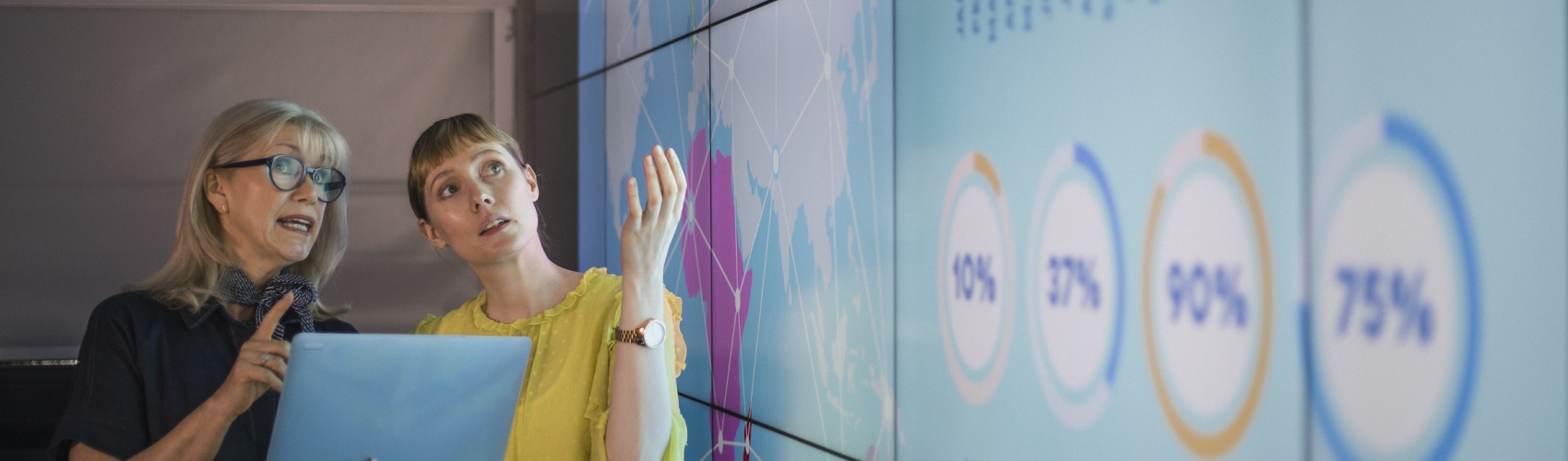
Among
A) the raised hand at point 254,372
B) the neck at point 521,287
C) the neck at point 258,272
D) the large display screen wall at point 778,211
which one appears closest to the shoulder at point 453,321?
the neck at point 521,287

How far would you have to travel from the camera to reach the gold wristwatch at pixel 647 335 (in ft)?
7.23

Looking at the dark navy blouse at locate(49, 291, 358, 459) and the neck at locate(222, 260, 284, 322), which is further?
the neck at locate(222, 260, 284, 322)

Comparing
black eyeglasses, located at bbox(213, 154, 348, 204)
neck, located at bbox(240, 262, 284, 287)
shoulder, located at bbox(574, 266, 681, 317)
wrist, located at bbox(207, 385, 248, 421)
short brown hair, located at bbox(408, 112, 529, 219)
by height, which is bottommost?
wrist, located at bbox(207, 385, 248, 421)

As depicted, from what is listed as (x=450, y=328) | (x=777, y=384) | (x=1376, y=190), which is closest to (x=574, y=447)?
(x=450, y=328)

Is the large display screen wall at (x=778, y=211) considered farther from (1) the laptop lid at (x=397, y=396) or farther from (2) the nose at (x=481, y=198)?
(1) the laptop lid at (x=397, y=396)

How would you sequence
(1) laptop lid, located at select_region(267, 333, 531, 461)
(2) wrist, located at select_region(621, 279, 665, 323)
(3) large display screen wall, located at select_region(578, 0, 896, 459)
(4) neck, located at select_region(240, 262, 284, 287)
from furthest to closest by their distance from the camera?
(3) large display screen wall, located at select_region(578, 0, 896, 459) → (4) neck, located at select_region(240, 262, 284, 287) → (2) wrist, located at select_region(621, 279, 665, 323) → (1) laptop lid, located at select_region(267, 333, 531, 461)

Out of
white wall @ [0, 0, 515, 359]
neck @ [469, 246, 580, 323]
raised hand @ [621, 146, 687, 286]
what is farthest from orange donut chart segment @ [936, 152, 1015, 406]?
white wall @ [0, 0, 515, 359]

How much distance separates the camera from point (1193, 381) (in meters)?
1.77

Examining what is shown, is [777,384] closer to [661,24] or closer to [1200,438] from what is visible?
[661,24]

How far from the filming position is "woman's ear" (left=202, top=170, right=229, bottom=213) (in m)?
2.42

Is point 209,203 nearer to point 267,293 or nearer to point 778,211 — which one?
point 267,293

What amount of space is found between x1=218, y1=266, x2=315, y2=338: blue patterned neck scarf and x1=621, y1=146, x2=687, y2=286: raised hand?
0.69 meters

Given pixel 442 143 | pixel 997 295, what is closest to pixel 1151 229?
pixel 997 295

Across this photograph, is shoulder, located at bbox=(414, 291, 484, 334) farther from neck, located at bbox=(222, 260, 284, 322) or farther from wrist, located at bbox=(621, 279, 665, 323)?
wrist, located at bbox=(621, 279, 665, 323)
